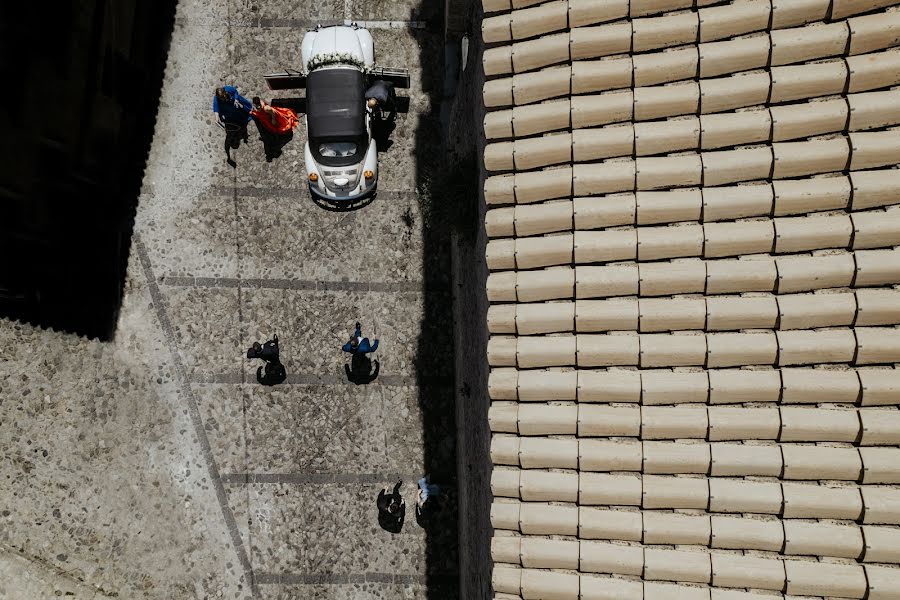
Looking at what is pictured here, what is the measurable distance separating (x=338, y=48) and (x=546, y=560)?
34.5 ft

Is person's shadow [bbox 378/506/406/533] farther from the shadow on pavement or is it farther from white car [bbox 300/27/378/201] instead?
white car [bbox 300/27/378/201]

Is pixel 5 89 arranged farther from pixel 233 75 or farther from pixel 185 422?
pixel 185 422

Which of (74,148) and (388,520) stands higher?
(74,148)

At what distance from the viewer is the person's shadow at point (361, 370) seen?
1223 centimetres

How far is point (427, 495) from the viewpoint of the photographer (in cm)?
1173

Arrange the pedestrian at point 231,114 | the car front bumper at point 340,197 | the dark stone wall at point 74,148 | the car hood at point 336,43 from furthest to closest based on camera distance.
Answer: the car front bumper at point 340,197, the car hood at point 336,43, the pedestrian at point 231,114, the dark stone wall at point 74,148

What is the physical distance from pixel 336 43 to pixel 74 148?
553 centimetres

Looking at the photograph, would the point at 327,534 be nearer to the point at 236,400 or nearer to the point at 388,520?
the point at 388,520

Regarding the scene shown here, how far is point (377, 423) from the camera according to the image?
12.2 m

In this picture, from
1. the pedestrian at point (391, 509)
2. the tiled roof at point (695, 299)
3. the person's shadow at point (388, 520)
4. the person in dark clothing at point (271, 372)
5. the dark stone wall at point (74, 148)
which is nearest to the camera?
the tiled roof at point (695, 299)

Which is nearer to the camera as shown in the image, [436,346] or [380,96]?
[380,96]

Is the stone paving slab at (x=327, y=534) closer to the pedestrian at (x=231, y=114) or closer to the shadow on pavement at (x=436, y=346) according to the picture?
the shadow on pavement at (x=436, y=346)

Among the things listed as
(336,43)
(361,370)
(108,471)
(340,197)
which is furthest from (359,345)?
(336,43)

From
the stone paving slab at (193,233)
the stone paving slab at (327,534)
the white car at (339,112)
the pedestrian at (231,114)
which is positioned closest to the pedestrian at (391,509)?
the stone paving slab at (327,534)
